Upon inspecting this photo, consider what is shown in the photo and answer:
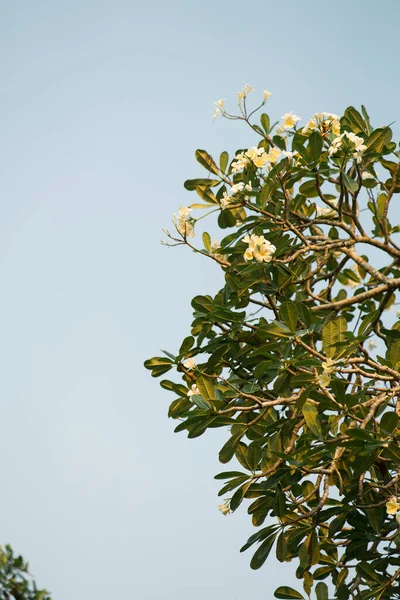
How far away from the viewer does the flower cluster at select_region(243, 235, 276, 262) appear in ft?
10.3

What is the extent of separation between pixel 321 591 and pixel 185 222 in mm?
1604

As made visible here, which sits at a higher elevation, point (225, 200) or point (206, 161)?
point (206, 161)

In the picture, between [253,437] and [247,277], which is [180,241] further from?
[253,437]

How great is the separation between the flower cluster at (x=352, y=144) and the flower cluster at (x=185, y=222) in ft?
2.16

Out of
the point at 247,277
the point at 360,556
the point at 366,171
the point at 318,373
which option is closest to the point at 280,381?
the point at 318,373

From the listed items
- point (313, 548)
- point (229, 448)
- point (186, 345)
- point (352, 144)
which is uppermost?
point (352, 144)

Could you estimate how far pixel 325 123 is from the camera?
343cm

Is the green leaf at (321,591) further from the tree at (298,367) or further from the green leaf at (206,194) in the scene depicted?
the green leaf at (206,194)

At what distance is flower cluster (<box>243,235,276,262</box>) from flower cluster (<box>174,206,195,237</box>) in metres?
0.40

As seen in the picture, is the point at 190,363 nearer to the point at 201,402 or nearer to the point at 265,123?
the point at 201,402

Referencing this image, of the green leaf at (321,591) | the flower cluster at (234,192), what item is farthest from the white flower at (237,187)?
the green leaf at (321,591)

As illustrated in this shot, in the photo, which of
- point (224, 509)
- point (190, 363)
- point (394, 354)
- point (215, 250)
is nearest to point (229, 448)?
point (224, 509)

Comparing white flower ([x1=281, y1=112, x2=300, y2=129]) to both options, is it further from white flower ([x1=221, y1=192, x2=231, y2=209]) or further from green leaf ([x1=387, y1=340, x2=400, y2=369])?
green leaf ([x1=387, y1=340, x2=400, y2=369])

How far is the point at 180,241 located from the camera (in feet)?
11.5
